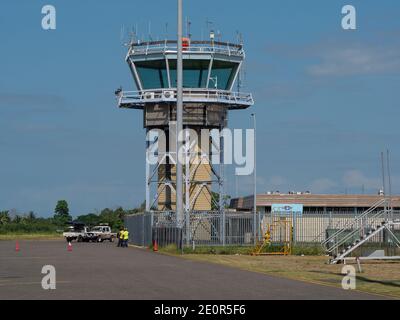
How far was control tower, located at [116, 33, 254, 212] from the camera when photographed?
68.2 meters

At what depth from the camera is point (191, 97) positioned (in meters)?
68.2

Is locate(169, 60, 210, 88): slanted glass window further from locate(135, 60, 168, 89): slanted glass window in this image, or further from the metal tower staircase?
the metal tower staircase

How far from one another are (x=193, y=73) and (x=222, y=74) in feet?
8.38

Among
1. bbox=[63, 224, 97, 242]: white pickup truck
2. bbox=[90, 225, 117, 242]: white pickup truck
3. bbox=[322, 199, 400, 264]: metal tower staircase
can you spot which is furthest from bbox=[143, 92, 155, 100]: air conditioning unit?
→ bbox=[322, 199, 400, 264]: metal tower staircase

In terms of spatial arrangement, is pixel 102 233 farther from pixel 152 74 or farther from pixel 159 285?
pixel 159 285

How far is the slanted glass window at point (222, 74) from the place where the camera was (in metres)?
69.3

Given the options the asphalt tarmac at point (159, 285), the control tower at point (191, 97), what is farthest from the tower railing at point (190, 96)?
the asphalt tarmac at point (159, 285)

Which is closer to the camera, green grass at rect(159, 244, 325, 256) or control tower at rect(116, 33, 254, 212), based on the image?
green grass at rect(159, 244, 325, 256)

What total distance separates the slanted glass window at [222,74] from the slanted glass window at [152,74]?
152 inches

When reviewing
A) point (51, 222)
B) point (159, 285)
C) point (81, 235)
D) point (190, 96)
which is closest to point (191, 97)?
point (190, 96)
